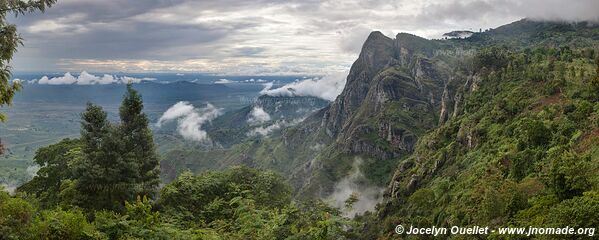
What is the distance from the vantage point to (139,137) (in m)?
37.6

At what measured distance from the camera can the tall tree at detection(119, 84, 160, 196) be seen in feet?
121

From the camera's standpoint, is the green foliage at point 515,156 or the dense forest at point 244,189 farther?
the green foliage at point 515,156

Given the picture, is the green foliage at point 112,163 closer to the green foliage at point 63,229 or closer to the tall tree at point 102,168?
the tall tree at point 102,168

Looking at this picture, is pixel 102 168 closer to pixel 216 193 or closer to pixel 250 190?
pixel 216 193

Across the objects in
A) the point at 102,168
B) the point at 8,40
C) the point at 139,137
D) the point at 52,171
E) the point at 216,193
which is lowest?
the point at 216,193

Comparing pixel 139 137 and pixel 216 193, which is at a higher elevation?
pixel 139 137

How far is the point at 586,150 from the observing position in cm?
4019

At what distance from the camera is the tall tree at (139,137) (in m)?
36.9

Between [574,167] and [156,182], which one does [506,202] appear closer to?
[574,167]

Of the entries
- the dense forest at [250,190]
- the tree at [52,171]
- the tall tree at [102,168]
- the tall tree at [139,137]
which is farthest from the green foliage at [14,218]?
the tree at [52,171]

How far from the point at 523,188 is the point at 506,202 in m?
5.79

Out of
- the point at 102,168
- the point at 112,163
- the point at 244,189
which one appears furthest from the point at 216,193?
the point at 102,168

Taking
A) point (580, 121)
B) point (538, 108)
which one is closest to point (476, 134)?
point (538, 108)

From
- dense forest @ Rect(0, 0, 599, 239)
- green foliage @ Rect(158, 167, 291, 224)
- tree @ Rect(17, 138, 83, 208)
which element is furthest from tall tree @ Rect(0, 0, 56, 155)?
tree @ Rect(17, 138, 83, 208)
